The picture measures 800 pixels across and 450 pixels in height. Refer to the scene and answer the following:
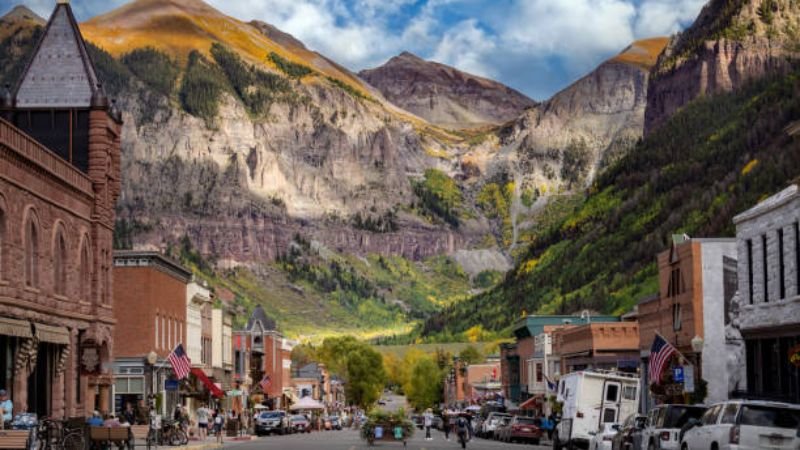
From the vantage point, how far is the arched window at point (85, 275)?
65.0 m

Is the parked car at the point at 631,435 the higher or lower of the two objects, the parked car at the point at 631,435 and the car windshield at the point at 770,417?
the lower

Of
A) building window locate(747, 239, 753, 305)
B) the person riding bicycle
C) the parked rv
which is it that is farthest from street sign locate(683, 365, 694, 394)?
the person riding bicycle

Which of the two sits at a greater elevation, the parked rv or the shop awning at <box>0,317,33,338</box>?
the shop awning at <box>0,317,33,338</box>

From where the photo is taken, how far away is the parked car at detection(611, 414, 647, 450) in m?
42.2

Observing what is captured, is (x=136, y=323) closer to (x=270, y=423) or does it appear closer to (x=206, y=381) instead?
(x=270, y=423)

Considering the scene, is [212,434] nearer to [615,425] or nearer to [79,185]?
[79,185]

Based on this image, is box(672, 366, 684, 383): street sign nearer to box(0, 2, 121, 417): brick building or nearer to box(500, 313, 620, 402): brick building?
box(0, 2, 121, 417): brick building

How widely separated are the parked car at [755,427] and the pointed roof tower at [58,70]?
138 ft

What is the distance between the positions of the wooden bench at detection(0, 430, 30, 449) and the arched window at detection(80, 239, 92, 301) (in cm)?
2588

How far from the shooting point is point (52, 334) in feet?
190

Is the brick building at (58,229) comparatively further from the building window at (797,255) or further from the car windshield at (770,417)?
the car windshield at (770,417)

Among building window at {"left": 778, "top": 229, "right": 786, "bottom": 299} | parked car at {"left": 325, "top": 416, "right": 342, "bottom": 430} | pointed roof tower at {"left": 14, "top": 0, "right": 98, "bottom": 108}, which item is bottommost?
parked car at {"left": 325, "top": 416, "right": 342, "bottom": 430}

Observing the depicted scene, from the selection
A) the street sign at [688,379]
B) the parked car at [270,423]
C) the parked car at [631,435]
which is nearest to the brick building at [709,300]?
the street sign at [688,379]

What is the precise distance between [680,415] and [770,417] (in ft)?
24.1
